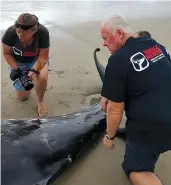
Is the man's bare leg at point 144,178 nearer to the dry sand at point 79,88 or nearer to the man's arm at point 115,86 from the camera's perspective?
the dry sand at point 79,88

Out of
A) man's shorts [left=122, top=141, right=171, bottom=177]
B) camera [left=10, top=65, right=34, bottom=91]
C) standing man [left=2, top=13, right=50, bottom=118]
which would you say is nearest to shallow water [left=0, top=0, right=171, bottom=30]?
standing man [left=2, top=13, right=50, bottom=118]

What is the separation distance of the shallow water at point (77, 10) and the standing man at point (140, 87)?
20.8 feet

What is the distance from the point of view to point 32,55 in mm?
6051

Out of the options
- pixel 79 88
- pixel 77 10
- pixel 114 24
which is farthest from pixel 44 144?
pixel 77 10

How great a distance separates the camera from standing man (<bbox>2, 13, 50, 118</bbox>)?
578cm

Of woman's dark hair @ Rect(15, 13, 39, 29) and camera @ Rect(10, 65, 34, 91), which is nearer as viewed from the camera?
woman's dark hair @ Rect(15, 13, 39, 29)

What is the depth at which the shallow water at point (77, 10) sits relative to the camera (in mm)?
10453

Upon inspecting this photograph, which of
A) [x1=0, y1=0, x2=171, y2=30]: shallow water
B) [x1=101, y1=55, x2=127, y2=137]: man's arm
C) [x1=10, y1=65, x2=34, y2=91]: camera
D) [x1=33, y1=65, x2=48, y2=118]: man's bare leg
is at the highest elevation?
[x1=101, y1=55, x2=127, y2=137]: man's arm

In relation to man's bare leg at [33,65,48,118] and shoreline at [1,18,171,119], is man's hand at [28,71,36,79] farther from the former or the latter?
shoreline at [1,18,171,119]

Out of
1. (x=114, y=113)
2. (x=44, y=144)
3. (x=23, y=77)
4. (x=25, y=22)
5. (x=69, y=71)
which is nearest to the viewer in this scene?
(x=114, y=113)

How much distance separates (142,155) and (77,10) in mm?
8068

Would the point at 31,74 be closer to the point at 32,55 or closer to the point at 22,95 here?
the point at 32,55

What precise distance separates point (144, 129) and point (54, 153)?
3.33 ft

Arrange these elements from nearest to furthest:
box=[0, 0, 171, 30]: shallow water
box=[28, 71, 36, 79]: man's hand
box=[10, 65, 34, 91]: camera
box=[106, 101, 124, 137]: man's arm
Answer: box=[106, 101, 124, 137]: man's arm
box=[10, 65, 34, 91]: camera
box=[28, 71, 36, 79]: man's hand
box=[0, 0, 171, 30]: shallow water
